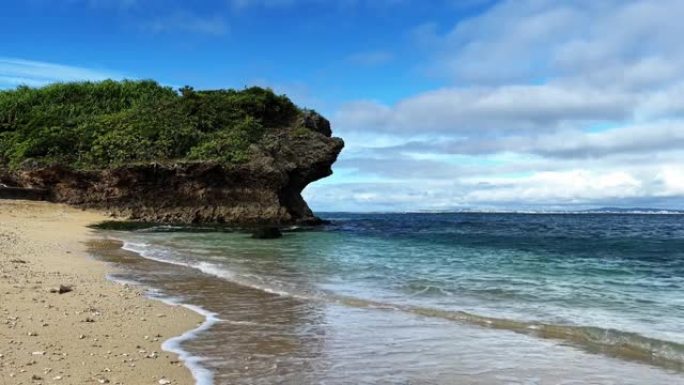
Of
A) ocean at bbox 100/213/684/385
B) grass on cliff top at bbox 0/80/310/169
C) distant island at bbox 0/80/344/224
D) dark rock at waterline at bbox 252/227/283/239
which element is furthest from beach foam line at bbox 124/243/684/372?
grass on cliff top at bbox 0/80/310/169

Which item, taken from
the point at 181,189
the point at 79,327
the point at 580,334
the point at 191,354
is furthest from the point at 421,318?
the point at 181,189

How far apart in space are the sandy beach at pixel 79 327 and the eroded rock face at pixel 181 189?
2653 cm

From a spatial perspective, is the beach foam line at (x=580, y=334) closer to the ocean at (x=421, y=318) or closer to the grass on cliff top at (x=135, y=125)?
the ocean at (x=421, y=318)

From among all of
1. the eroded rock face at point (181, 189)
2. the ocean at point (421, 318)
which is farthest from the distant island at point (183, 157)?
the ocean at point (421, 318)

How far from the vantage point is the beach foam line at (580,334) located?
7.82 meters

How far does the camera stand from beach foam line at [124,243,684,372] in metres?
7.82

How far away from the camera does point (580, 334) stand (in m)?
8.98

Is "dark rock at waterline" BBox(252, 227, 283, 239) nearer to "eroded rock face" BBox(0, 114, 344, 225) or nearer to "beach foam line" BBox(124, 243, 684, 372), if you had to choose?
"eroded rock face" BBox(0, 114, 344, 225)

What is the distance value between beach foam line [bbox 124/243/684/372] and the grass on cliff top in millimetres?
32187

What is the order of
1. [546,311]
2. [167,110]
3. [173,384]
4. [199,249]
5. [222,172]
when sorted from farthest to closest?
[167,110] → [222,172] → [199,249] → [546,311] → [173,384]

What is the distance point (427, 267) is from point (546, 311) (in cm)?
735

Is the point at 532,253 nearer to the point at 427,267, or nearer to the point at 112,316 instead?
the point at 427,267

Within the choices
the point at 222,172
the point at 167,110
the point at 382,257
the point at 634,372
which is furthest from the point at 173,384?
the point at 167,110

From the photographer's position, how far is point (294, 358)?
7.25 meters
